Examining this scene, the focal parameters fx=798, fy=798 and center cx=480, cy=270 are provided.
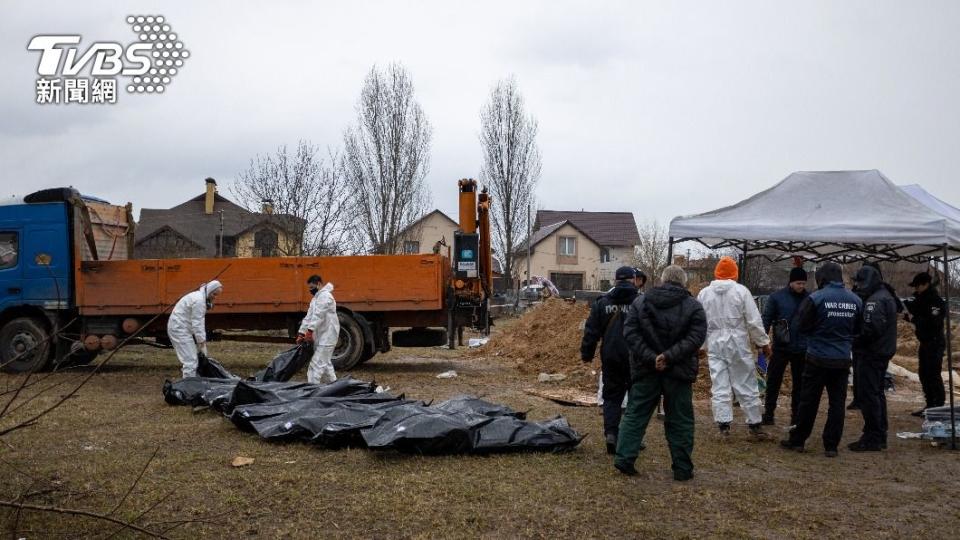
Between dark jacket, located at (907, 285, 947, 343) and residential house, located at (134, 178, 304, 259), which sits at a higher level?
residential house, located at (134, 178, 304, 259)

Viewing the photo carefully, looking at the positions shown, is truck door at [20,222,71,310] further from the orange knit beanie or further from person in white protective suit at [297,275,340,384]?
the orange knit beanie

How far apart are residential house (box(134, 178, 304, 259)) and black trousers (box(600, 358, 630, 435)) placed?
69.0 ft

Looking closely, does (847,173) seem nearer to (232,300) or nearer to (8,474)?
(8,474)

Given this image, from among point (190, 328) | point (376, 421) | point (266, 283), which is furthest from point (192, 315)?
point (376, 421)

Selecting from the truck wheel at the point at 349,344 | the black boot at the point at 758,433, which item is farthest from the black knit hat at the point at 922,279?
the truck wheel at the point at 349,344

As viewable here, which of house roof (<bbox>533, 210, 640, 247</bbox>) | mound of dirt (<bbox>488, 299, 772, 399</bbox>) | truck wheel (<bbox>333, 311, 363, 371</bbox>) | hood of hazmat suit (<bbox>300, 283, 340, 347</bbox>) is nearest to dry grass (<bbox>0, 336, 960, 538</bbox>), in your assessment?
hood of hazmat suit (<bbox>300, 283, 340, 347</bbox>)

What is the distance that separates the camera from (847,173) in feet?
30.3

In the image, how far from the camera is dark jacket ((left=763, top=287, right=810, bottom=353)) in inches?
319

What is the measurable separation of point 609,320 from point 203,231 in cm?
4623

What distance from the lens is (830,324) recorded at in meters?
7.04

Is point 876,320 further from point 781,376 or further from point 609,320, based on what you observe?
point 609,320

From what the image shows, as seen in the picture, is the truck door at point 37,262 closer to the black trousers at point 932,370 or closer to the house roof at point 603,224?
the black trousers at point 932,370

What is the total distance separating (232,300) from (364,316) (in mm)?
2297

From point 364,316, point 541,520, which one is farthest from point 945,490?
point 364,316
